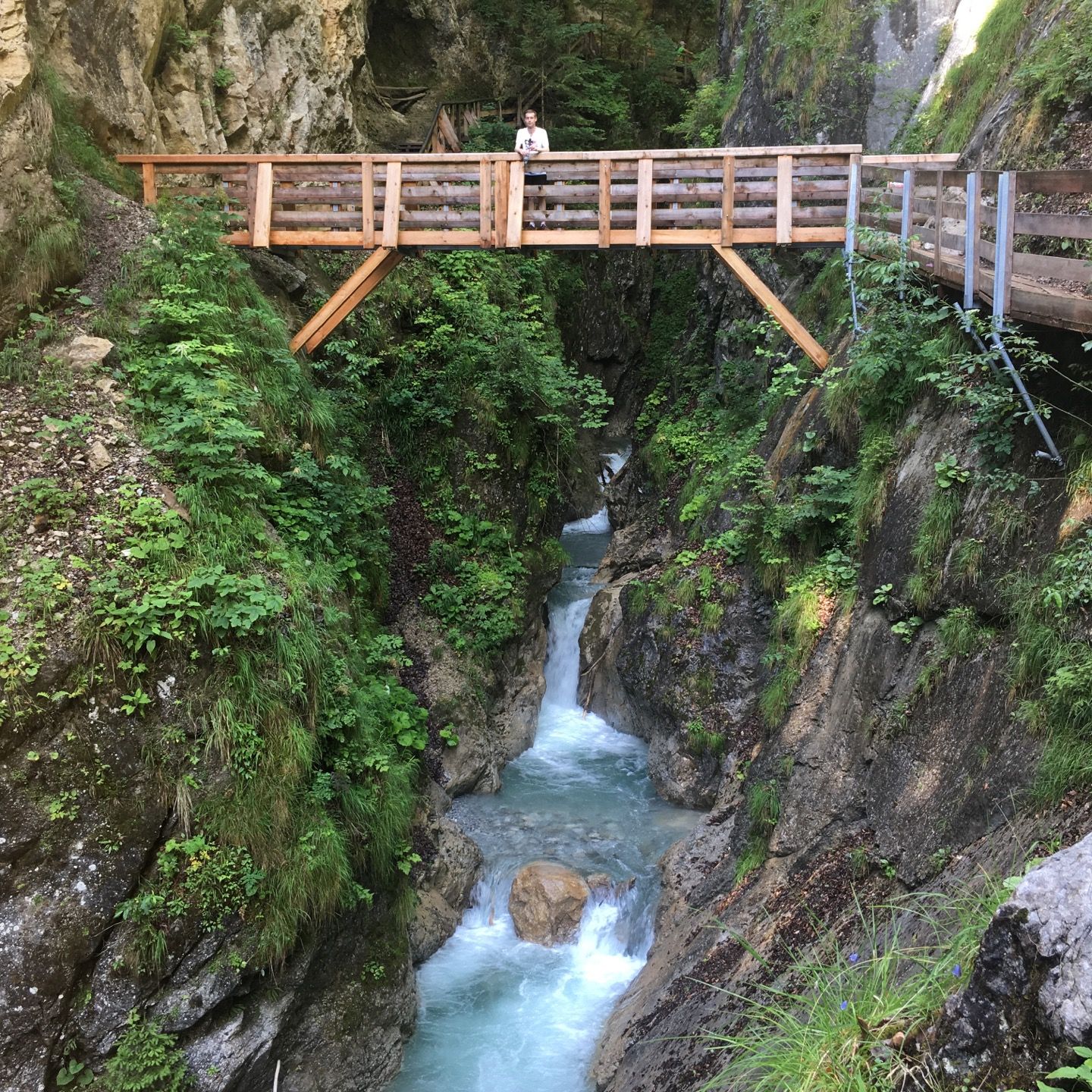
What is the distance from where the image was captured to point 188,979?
5816mm

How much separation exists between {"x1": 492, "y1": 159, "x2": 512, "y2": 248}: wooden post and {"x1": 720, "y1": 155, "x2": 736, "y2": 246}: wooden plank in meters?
2.48

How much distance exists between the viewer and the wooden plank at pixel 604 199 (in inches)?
367

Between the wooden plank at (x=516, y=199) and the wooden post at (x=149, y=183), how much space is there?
4.18m

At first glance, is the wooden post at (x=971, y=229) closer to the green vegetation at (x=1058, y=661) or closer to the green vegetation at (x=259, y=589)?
the green vegetation at (x=1058, y=661)

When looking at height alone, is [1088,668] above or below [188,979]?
above

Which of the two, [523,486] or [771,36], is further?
[771,36]

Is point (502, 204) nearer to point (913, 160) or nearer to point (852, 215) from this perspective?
point (852, 215)

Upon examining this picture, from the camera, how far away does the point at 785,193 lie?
30.1ft

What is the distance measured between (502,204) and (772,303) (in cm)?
338

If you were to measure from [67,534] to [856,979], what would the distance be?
614cm

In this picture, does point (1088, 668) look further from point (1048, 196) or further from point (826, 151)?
point (826, 151)

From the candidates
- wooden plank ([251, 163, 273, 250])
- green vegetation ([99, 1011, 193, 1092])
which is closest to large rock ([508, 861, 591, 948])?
green vegetation ([99, 1011, 193, 1092])

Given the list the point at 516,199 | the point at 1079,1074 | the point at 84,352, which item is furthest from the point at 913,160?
the point at 1079,1074

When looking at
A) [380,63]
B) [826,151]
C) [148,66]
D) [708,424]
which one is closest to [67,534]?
[148,66]
